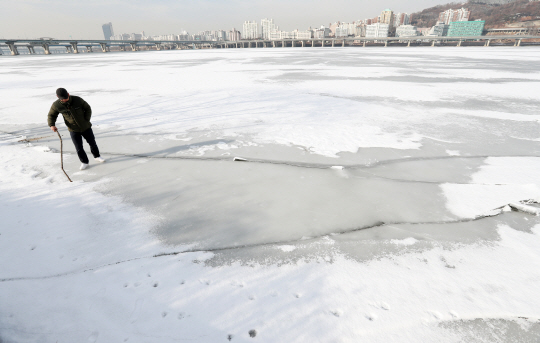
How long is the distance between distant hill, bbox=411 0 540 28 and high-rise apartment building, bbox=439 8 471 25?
3.08 m

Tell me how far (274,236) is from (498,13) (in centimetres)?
20946

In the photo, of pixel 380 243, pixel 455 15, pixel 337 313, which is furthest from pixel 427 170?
pixel 455 15

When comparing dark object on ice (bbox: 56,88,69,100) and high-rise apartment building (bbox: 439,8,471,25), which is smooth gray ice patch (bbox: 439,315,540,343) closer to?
dark object on ice (bbox: 56,88,69,100)

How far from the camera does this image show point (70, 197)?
3.78 metres

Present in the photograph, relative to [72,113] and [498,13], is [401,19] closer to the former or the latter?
[498,13]

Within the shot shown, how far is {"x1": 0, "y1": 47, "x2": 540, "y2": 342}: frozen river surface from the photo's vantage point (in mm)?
2074

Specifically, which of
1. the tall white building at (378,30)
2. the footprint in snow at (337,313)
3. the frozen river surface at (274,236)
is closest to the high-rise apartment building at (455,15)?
the tall white building at (378,30)

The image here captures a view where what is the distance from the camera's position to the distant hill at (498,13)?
125 metres

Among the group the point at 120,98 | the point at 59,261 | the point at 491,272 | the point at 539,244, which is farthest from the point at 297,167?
the point at 120,98

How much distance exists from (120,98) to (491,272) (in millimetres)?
12147

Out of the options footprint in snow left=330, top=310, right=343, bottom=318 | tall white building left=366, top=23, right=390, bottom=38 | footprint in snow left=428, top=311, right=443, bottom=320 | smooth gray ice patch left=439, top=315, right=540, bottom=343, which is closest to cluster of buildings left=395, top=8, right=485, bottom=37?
tall white building left=366, top=23, right=390, bottom=38

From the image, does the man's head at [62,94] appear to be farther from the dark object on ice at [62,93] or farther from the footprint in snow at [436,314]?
the footprint in snow at [436,314]

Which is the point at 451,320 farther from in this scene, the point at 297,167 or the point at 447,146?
the point at 447,146

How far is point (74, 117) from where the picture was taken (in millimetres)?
4414
